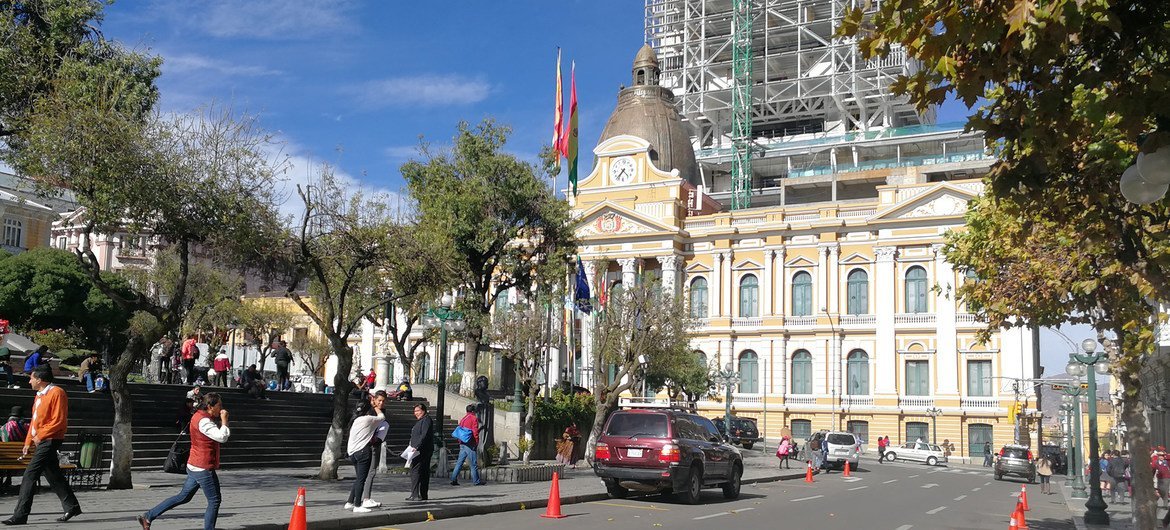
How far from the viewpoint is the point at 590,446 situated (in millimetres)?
28156

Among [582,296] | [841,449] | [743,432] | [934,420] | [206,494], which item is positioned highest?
[582,296]

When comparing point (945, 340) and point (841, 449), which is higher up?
point (945, 340)

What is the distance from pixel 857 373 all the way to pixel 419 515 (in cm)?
4513

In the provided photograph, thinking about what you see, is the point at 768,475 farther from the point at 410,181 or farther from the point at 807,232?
the point at 807,232

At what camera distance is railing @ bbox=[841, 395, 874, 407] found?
5475cm

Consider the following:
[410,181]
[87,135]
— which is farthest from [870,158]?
[87,135]

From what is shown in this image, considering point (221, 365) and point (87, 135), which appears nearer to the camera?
point (87, 135)

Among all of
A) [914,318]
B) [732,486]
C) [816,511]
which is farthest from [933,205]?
[816,511]

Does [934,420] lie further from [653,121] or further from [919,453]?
[653,121]

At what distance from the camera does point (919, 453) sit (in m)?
48.8

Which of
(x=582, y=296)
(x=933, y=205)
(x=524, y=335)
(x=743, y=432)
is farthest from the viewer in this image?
(x=933, y=205)

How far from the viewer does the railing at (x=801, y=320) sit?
57.0 m

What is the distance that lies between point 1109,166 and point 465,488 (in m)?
13.2

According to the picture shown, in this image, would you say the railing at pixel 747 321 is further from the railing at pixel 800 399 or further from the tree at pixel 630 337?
the tree at pixel 630 337
